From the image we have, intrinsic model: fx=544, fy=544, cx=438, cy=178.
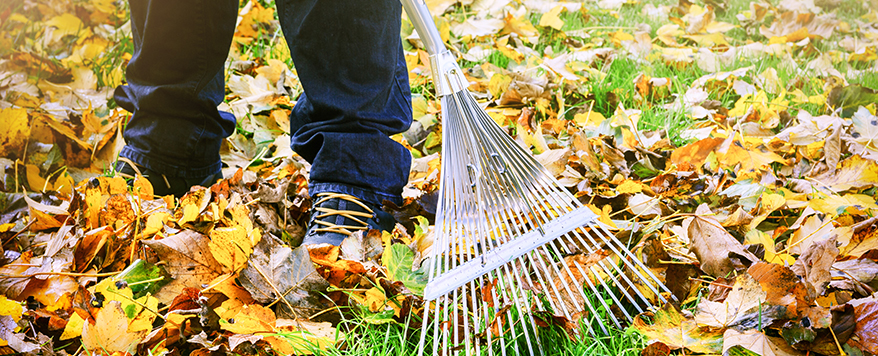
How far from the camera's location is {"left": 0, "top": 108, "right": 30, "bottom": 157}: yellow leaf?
139 centimetres

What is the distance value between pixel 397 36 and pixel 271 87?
35.9 inches

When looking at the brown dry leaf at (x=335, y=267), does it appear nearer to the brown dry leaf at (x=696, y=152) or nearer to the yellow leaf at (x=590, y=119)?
the brown dry leaf at (x=696, y=152)

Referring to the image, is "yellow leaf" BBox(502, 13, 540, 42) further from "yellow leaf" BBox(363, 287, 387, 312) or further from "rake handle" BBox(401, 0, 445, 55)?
"yellow leaf" BBox(363, 287, 387, 312)

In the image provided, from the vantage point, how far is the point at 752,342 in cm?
69

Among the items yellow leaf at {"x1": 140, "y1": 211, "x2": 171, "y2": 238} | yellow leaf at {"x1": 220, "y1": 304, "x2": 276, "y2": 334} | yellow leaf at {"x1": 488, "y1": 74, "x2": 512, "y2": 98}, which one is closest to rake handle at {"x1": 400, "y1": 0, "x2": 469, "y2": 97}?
yellow leaf at {"x1": 220, "y1": 304, "x2": 276, "y2": 334}

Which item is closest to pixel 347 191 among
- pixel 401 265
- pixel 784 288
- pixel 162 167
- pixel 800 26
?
pixel 401 265

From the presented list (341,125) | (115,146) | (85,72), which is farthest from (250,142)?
(85,72)

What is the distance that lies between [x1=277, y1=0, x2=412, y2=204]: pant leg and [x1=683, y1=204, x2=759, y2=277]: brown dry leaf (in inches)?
24.9

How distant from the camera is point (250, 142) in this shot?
163 centimetres

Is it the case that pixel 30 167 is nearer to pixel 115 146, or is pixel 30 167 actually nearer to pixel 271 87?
pixel 115 146

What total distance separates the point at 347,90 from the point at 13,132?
0.94m

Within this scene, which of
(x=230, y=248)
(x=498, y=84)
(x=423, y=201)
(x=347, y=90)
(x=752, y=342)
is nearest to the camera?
(x=752, y=342)

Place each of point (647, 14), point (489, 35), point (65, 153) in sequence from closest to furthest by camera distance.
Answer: point (65, 153), point (489, 35), point (647, 14)

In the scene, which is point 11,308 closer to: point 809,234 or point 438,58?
point 438,58
